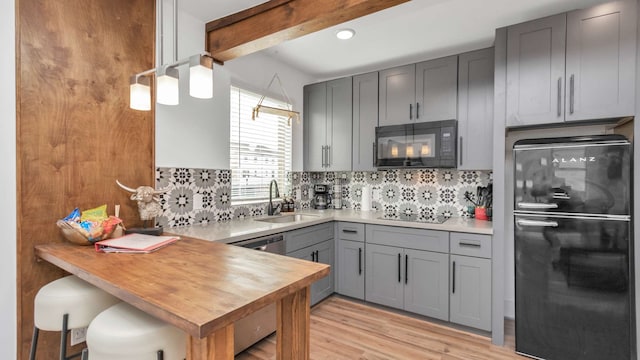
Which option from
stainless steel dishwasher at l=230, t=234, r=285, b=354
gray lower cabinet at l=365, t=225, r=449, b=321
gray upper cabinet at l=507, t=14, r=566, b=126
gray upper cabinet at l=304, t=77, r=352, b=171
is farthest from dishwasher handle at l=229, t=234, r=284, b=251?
gray upper cabinet at l=507, t=14, r=566, b=126

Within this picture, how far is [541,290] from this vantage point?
2.08 m

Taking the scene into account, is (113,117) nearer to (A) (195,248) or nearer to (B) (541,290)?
(A) (195,248)

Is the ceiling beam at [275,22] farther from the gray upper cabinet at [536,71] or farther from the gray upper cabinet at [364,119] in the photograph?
the gray upper cabinet at [364,119]

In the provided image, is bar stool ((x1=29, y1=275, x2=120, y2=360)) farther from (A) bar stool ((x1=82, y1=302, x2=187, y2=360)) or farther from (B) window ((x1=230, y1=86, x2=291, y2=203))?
(B) window ((x1=230, y1=86, x2=291, y2=203))

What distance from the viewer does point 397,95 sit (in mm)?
2996

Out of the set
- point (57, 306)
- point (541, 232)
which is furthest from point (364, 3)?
point (57, 306)

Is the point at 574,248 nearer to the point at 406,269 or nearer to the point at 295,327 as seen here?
the point at 406,269

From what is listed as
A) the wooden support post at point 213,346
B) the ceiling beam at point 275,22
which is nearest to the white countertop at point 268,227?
the wooden support post at point 213,346

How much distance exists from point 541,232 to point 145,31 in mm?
3014

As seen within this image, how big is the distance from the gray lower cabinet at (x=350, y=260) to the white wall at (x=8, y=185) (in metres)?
2.30

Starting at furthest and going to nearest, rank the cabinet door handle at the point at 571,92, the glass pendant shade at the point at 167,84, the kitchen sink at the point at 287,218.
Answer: the kitchen sink at the point at 287,218 < the cabinet door handle at the point at 571,92 < the glass pendant shade at the point at 167,84

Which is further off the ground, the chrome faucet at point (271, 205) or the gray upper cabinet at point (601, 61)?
the gray upper cabinet at point (601, 61)

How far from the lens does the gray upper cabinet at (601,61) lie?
74.7 inches

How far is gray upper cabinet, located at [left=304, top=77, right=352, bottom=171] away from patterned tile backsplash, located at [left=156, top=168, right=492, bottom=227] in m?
0.34
